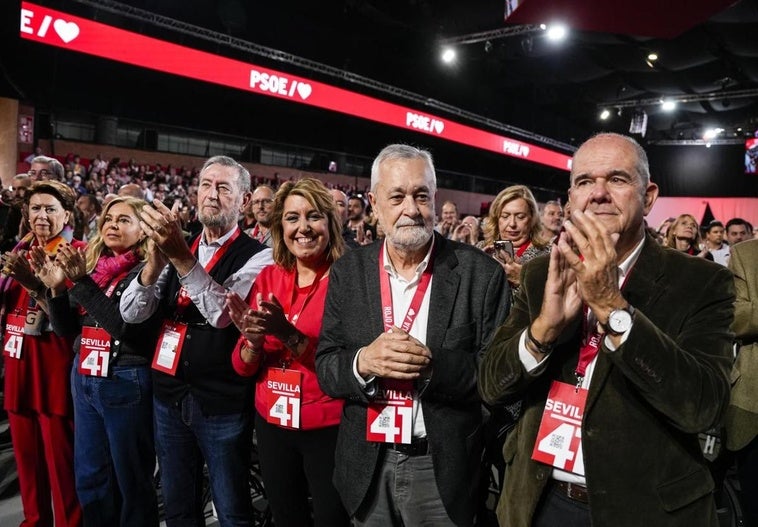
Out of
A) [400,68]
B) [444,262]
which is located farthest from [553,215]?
[400,68]

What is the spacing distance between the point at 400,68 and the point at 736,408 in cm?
1402

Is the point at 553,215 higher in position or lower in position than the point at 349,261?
higher

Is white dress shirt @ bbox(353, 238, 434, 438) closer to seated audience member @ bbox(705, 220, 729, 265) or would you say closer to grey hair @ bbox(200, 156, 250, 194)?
grey hair @ bbox(200, 156, 250, 194)

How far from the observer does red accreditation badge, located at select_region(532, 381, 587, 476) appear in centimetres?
120

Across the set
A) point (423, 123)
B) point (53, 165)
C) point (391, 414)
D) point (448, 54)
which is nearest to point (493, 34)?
point (448, 54)

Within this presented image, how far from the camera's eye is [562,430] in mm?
1222

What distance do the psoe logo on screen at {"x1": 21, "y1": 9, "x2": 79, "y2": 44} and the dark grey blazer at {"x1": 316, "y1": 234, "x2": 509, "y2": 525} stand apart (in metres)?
7.77

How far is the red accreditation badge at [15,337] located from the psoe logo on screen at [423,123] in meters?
11.2

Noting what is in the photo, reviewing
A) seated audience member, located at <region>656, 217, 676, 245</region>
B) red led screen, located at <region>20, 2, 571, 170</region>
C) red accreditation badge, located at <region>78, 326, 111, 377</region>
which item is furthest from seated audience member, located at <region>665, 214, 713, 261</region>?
red led screen, located at <region>20, 2, 571, 170</region>

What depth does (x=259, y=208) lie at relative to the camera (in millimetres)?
4289

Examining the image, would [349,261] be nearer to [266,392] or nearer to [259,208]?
[266,392]

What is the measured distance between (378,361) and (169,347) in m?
1.11

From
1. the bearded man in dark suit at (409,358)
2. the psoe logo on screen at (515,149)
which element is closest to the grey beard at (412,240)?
the bearded man in dark suit at (409,358)

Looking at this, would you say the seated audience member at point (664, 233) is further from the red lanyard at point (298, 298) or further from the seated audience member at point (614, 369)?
the seated audience member at point (614, 369)
